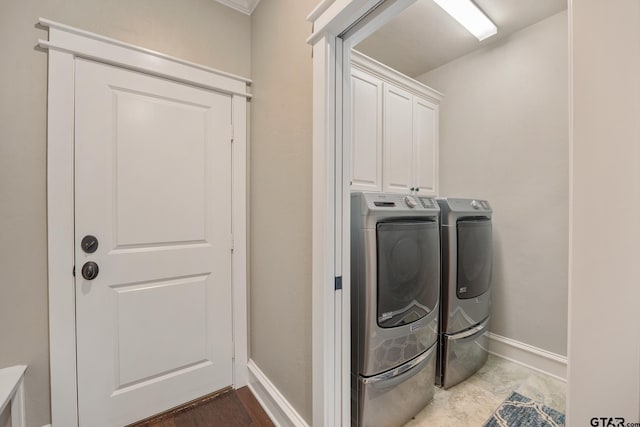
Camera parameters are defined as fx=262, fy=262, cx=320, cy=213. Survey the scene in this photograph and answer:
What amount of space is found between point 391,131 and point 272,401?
2.05 meters

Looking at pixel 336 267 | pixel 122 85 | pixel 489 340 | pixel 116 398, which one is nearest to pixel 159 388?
pixel 116 398

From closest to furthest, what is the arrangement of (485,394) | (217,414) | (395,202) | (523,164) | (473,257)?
(395,202), (217,414), (485,394), (473,257), (523,164)

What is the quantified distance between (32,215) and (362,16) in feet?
5.75

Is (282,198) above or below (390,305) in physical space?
above

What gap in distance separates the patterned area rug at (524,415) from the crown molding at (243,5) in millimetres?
2973

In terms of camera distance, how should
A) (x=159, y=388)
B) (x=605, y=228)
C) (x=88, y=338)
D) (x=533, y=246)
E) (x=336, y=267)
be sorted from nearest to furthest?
(x=605, y=228), (x=336, y=267), (x=88, y=338), (x=159, y=388), (x=533, y=246)

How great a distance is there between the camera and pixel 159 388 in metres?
1.56

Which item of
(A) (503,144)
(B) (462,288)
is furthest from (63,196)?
(A) (503,144)

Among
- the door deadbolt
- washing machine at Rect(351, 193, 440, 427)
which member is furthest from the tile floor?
the door deadbolt

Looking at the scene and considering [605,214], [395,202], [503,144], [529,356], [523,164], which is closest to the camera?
[605,214]

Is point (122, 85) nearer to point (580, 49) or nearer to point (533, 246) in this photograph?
point (580, 49)

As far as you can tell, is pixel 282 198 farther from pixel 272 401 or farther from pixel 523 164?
pixel 523 164

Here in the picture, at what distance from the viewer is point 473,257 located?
72.9 inches

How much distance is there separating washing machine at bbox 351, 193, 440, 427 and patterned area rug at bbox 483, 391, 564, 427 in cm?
43
